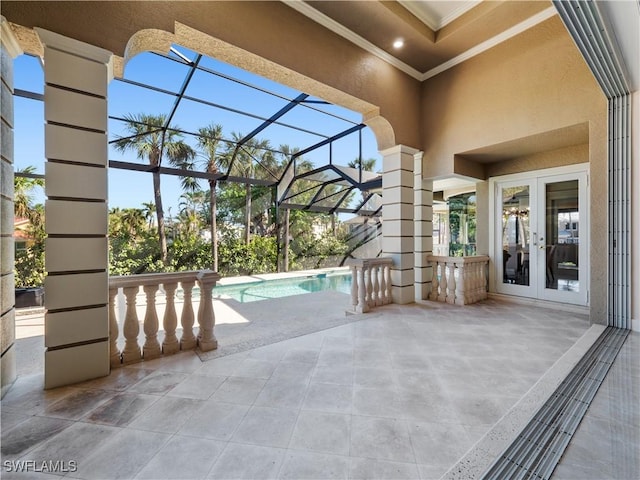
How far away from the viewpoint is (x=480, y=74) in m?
4.07

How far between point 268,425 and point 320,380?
59 centimetres

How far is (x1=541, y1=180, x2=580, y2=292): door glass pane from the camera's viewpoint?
413 cm

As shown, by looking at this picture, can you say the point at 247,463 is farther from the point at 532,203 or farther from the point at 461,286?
the point at 532,203

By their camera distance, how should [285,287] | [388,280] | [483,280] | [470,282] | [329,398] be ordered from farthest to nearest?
[285,287] < [483,280] < [470,282] < [388,280] < [329,398]

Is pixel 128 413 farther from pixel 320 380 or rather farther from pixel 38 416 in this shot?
pixel 320 380

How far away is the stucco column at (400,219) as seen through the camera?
14.4 ft

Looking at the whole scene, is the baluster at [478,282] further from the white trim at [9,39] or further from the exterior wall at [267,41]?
the white trim at [9,39]

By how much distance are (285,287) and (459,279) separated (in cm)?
522

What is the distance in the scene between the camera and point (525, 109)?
3.66 meters

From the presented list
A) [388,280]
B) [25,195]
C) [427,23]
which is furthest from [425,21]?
[25,195]

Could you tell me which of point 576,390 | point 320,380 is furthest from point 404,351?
point 576,390

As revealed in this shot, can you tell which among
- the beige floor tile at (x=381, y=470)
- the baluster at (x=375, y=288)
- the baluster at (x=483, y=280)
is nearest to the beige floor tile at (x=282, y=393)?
the beige floor tile at (x=381, y=470)

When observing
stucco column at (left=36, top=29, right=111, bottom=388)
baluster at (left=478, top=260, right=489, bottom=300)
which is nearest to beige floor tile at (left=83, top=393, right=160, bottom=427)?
stucco column at (left=36, top=29, right=111, bottom=388)

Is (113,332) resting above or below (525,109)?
below
